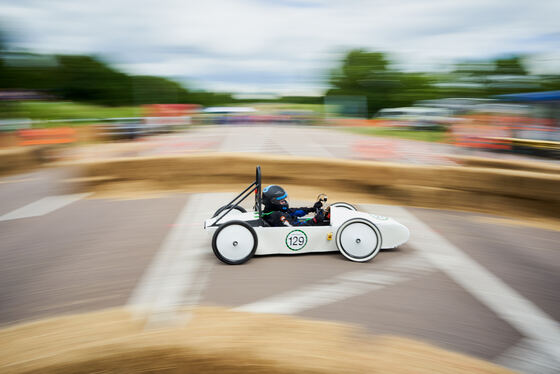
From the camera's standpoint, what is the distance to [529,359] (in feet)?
11.6

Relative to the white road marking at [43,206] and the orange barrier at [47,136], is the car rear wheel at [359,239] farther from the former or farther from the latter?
the orange barrier at [47,136]

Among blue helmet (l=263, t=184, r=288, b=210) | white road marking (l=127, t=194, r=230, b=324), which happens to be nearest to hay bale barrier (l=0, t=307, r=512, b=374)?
white road marking (l=127, t=194, r=230, b=324)

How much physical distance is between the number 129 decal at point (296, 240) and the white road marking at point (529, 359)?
2.73m

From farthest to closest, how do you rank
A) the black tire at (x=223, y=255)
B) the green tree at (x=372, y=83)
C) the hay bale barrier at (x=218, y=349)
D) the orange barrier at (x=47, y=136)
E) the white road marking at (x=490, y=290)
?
the green tree at (x=372, y=83) → the orange barrier at (x=47, y=136) → the black tire at (x=223, y=255) → the white road marking at (x=490, y=290) → the hay bale barrier at (x=218, y=349)

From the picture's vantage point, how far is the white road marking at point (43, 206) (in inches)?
314

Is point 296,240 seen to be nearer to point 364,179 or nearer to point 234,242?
point 234,242

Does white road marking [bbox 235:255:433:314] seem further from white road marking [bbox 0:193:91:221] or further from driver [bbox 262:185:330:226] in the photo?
white road marking [bbox 0:193:91:221]

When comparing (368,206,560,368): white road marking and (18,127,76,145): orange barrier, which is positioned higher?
(18,127,76,145): orange barrier

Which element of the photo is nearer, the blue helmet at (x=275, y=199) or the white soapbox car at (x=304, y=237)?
the white soapbox car at (x=304, y=237)

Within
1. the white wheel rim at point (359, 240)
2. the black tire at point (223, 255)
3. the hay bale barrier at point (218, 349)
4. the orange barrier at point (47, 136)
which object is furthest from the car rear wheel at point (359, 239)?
the orange barrier at point (47, 136)

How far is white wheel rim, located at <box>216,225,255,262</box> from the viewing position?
17.7 ft

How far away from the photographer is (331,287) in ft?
15.8

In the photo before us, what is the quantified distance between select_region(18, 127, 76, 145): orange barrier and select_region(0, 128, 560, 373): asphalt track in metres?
11.7

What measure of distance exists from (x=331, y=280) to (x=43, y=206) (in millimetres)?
6836
